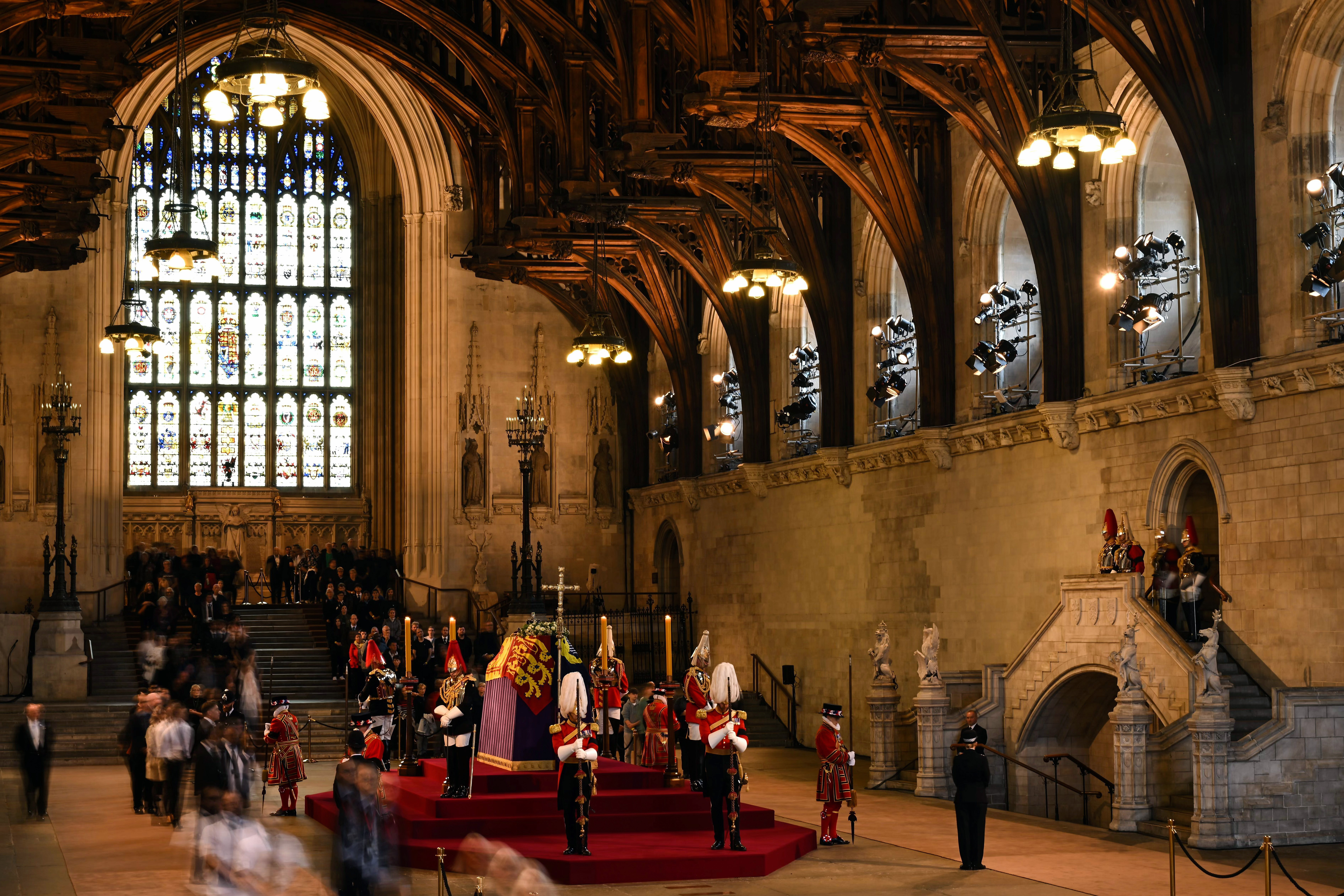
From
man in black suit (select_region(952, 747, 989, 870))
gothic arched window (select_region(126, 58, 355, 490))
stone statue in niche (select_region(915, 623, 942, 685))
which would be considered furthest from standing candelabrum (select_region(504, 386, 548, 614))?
man in black suit (select_region(952, 747, 989, 870))

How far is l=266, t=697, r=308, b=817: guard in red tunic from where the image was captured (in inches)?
775

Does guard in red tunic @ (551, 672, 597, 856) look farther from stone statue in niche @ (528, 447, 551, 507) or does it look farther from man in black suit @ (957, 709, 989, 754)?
stone statue in niche @ (528, 447, 551, 507)

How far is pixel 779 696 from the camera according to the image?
3194cm

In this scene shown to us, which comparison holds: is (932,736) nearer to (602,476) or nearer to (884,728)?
(884,728)

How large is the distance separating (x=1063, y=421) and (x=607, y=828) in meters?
9.25

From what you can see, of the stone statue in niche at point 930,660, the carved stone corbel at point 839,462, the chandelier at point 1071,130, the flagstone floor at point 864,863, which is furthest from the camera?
the carved stone corbel at point 839,462

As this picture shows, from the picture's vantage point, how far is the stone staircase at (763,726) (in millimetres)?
31000

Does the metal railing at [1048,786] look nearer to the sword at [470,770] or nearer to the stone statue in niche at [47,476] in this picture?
the sword at [470,770]

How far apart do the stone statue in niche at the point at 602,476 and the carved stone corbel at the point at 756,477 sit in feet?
25.3

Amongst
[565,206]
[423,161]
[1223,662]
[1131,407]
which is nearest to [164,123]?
[423,161]

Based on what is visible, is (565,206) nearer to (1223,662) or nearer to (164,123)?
(1223,662)

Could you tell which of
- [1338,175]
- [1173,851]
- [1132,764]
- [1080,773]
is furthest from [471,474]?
[1173,851]

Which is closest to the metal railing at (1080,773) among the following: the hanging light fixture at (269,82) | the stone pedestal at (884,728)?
the stone pedestal at (884,728)

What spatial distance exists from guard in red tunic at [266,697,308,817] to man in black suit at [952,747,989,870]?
8.19 meters
